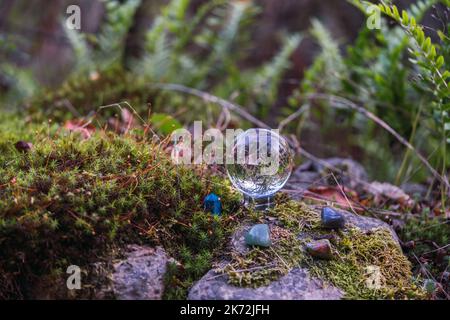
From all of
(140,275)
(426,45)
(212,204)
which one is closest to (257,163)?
(212,204)

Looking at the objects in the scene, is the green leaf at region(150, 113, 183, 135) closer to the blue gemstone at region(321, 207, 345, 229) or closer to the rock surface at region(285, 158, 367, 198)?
the rock surface at region(285, 158, 367, 198)

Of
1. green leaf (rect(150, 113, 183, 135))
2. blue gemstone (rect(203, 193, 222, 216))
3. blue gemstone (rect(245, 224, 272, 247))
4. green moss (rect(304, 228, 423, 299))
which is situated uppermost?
green leaf (rect(150, 113, 183, 135))

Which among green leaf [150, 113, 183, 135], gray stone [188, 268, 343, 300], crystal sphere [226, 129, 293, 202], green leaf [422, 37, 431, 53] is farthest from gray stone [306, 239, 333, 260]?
green leaf [150, 113, 183, 135]

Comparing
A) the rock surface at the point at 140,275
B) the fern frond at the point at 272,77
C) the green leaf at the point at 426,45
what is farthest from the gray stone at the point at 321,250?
the fern frond at the point at 272,77

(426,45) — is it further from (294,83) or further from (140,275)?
(294,83)

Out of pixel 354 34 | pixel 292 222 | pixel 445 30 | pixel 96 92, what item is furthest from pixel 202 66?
pixel 292 222
